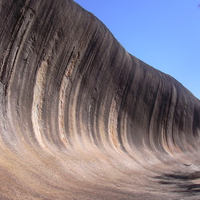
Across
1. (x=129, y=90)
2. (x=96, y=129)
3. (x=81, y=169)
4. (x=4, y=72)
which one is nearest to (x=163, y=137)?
(x=129, y=90)

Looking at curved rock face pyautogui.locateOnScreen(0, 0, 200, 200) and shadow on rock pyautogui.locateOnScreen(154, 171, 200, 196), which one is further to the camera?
shadow on rock pyautogui.locateOnScreen(154, 171, 200, 196)

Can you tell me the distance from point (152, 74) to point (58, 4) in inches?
338

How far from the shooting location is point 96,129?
1150cm

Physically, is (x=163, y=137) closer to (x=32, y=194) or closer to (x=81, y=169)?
(x=81, y=169)

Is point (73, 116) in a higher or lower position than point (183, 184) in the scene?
higher

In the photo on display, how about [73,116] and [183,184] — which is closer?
[183,184]

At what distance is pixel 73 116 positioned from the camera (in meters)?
10.3

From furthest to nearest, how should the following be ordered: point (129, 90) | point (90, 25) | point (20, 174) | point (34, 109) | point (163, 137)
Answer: point (163, 137) → point (129, 90) → point (90, 25) → point (34, 109) → point (20, 174)

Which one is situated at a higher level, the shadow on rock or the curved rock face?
the curved rock face

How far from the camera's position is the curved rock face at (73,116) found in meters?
6.56

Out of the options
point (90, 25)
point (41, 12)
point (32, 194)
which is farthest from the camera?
point (90, 25)

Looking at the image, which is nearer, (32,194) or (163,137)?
(32,194)

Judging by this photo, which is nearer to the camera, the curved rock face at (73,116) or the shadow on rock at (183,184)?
the curved rock face at (73,116)

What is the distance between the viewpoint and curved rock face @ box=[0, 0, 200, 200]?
6.56m
